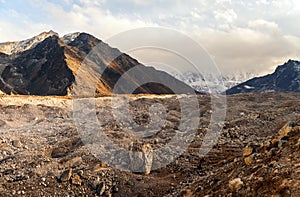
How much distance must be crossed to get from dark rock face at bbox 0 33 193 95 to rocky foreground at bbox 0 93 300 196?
83.0 m

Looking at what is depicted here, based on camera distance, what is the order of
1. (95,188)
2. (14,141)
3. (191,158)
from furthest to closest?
(14,141) → (191,158) → (95,188)

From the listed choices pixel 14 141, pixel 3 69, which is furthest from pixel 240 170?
pixel 3 69

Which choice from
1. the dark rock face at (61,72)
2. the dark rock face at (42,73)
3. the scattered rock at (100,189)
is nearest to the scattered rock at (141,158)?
the scattered rock at (100,189)

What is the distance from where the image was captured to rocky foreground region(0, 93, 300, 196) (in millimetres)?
11306

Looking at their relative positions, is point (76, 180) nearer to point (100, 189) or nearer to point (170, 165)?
point (100, 189)

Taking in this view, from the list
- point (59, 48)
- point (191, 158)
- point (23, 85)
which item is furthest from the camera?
point (59, 48)

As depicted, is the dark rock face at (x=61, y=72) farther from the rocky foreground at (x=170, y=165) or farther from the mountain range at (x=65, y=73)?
the rocky foreground at (x=170, y=165)

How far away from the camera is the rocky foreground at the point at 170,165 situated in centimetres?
1131

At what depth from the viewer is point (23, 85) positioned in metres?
130

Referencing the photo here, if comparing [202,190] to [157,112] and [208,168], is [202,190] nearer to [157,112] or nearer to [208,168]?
[208,168]

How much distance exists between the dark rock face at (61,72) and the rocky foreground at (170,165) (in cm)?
8298

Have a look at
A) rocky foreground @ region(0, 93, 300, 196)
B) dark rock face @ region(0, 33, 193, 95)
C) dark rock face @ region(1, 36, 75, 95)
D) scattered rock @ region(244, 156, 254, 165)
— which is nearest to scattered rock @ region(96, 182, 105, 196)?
rocky foreground @ region(0, 93, 300, 196)

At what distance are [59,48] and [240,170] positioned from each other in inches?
5671

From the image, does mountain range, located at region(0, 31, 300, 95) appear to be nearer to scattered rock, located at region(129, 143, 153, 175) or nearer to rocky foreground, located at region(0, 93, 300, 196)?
rocky foreground, located at region(0, 93, 300, 196)
